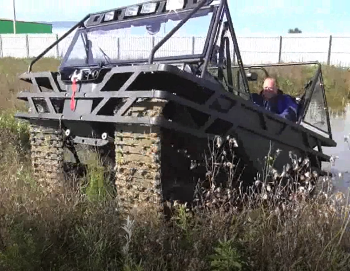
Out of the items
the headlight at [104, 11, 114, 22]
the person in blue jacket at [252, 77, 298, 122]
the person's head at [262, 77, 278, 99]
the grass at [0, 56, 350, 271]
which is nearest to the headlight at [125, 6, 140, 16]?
the headlight at [104, 11, 114, 22]

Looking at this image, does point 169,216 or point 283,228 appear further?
point 169,216

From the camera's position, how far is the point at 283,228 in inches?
143

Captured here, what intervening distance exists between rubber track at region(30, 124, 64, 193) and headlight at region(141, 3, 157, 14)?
1.66 metres

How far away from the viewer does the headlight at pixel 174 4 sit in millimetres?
5155

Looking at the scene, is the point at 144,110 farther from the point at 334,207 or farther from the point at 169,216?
the point at 334,207

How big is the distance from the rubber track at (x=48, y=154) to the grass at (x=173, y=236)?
2.43ft

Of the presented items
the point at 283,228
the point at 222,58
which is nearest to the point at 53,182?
the point at 222,58

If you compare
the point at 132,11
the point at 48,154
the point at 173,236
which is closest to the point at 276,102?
the point at 132,11

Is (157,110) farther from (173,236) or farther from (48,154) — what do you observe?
(48,154)

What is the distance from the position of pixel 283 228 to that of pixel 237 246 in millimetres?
430

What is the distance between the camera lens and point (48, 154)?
513 centimetres

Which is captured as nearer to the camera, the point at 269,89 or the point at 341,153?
the point at 269,89

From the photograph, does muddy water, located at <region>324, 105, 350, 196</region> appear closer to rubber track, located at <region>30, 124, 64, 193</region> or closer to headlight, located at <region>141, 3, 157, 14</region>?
headlight, located at <region>141, 3, 157, 14</region>

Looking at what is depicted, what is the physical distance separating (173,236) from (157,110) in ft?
3.24
